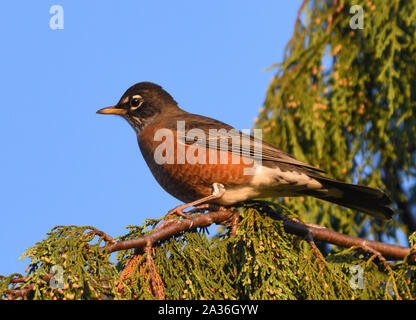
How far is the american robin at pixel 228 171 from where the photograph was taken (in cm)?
355

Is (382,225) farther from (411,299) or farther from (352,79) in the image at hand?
(411,299)

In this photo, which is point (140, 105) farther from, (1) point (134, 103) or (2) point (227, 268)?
(2) point (227, 268)

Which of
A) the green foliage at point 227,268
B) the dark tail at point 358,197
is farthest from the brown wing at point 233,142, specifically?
the green foliage at point 227,268

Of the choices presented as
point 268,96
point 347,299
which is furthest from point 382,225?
point 347,299

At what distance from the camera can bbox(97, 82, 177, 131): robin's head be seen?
439 cm

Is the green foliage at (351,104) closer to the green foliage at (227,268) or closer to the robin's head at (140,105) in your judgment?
the robin's head at (140,105)

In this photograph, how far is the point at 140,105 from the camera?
14.6 ft

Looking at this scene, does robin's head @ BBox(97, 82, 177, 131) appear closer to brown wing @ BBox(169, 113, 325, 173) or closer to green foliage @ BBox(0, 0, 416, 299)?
brown wing @ BBox(169, 113, 325, 173)

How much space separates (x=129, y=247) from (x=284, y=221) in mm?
926

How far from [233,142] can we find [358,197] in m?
0.95

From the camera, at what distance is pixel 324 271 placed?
2682 millimetres

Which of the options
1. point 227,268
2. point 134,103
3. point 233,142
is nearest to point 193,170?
point 233,142
